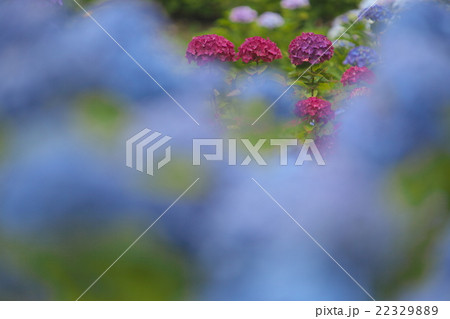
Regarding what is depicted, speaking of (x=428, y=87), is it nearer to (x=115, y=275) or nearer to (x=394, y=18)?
(x=394, y=18)

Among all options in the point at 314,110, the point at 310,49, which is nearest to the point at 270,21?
the point at 310,49

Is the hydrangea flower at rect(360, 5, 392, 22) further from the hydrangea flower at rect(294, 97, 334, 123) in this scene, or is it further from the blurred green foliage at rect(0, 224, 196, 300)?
the blurred green foliage at rect(0, 224, 196, 300)

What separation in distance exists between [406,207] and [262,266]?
29 cm

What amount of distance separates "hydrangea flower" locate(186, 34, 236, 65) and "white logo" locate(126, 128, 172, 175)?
1.52 ft

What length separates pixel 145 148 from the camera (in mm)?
1184

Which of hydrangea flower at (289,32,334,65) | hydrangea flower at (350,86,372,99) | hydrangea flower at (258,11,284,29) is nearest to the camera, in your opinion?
hydrangea flower at (350,86,372,99)

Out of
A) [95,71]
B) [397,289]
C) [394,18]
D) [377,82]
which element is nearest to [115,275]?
[95,71]

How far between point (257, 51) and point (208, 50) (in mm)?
181

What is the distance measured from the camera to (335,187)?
1.20 meters

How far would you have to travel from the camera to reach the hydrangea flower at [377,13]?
5.80ft

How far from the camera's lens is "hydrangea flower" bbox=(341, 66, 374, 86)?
1.57 meters

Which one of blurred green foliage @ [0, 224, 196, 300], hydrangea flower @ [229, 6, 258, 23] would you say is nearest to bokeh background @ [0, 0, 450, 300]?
blurred green foliage @ [0, 224, 196, 300]
